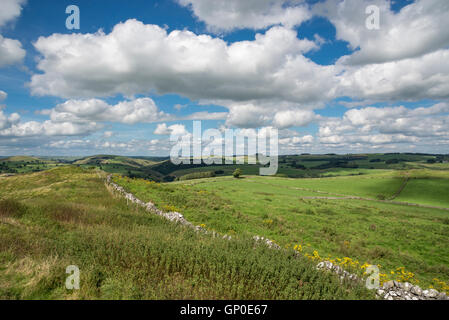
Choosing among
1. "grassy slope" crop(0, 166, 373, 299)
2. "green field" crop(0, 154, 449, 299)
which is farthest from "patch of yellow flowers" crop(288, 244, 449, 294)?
"grassy slope" crop(0, 166, 373, 299)

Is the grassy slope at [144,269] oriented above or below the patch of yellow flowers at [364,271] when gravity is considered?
above

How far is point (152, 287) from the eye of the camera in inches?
236

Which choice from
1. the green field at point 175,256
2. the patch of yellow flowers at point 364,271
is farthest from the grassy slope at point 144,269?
the patch of yellow flowers at point 364,271

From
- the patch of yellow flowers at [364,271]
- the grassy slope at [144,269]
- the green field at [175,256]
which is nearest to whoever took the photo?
the grassy slope at [144,269]

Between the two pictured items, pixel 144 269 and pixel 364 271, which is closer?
pixel 144 269

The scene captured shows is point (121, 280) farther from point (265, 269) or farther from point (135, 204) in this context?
point (135, 204)

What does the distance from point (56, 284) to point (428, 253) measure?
25.8 metres

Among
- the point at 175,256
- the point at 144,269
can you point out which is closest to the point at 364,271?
the point at 175,256

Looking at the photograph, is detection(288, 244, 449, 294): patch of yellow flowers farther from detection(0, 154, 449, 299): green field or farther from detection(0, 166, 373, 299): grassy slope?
detection(0, 166, 373, 299): grassy slope

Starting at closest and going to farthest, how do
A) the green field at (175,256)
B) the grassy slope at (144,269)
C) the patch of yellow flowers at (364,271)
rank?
1. the grassy slope at (144,269)
2. the green field at (175,256)
3. the patch of yellow flowers at (364,271)

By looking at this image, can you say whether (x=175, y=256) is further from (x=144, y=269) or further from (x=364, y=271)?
(x=364, y=271)

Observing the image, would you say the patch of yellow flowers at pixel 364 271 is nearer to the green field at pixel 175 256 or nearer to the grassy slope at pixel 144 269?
the green field at pixel 175 256
